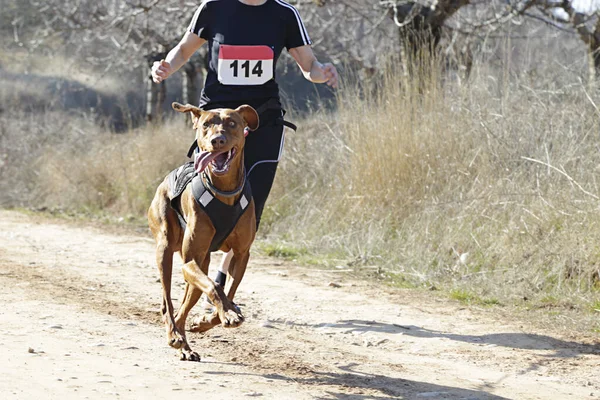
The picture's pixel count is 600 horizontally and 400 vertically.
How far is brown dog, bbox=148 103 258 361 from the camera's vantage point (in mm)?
4367

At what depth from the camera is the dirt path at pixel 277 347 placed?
4188 mm

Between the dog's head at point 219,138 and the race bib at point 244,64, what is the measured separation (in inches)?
24.1

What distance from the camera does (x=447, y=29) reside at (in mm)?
12258

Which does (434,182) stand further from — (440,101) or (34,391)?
(34,391)

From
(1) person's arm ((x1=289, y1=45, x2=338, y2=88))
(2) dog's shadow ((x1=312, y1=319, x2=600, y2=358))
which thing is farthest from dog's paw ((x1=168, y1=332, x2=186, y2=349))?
(1) person's arm ((x1=289, y1=45, x2=338, y2=88))

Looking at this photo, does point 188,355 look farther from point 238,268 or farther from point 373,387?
point 373,387

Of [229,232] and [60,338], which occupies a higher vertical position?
[229,232]

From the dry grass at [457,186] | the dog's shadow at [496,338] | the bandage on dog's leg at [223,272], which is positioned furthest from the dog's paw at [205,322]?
the dry grass at [457,186]

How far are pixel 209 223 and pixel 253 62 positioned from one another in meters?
1.12

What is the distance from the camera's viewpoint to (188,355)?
4.62 m

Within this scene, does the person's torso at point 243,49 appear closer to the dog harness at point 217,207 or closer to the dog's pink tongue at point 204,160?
the dog harness at point 217,207

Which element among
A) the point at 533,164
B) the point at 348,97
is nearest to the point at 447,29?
the point at 348,97

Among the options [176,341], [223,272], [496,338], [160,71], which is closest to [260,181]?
[223,272]

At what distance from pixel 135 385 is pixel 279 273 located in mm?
3645
